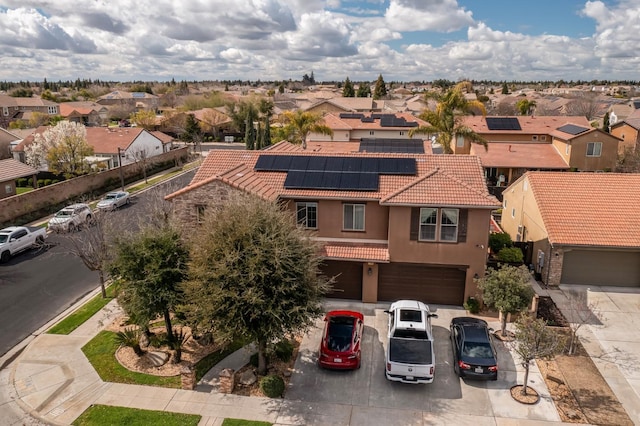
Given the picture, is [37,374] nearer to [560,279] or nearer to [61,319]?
[61,319]

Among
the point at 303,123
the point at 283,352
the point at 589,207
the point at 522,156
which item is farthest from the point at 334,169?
A: the point at 522,156

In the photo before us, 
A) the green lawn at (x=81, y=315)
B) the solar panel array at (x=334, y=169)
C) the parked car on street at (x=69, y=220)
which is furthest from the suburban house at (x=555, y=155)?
the parked car on street at (x=69, y=220)

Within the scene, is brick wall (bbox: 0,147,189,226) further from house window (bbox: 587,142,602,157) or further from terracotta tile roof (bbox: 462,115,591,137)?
house window (bbox: 587,142,602,157)

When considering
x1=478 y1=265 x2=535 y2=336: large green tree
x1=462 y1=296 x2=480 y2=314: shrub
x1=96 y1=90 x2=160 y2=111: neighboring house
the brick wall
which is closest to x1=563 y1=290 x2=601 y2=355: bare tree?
x1=478 y1=265 x2=535 y2=336: large green tree

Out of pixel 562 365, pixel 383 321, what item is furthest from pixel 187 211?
pixel 562 365

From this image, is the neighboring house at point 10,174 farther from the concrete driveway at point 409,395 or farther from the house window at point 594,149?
the house window at point 594,149

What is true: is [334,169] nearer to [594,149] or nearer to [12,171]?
[12,171]

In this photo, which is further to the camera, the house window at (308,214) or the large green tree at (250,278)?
the house window at (308,214)
